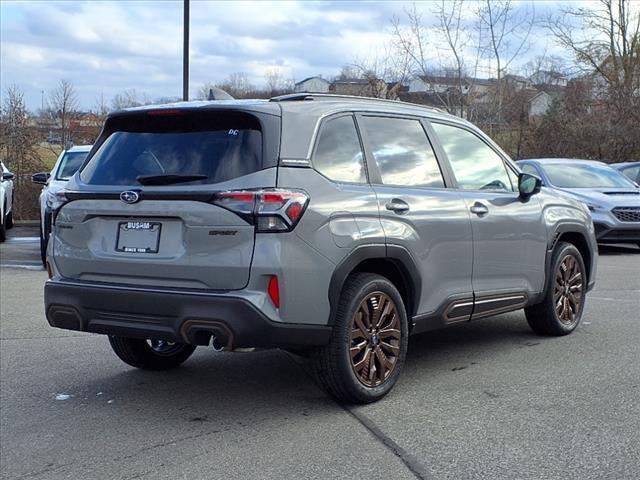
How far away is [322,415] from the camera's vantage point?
4.87 m

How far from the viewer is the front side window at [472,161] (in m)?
5.94

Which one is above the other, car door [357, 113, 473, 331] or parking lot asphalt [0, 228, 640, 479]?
car door [357, 113, 473, 331]

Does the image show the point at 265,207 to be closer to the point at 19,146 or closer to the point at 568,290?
the point at 568,290

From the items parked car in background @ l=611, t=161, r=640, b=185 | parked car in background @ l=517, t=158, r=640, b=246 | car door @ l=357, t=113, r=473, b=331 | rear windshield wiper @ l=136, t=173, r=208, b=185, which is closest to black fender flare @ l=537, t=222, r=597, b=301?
car door @ l=357, t=113, r=473, b=331

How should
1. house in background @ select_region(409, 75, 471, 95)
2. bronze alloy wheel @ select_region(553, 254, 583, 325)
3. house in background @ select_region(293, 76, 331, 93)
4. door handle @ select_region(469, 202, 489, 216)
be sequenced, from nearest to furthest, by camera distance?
1. door handle @ select_region(469, 202, 489, 216)
2. bronze alloy wheel @ select_region(553, 254, 583, 325)
3. house in background @ select_region(409, 75, 471, 95)
4. house in background @ select_region(293, 76, 331, 93)

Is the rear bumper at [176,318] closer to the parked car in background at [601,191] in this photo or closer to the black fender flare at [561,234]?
the black fender flare at [561,234]

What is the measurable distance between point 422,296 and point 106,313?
2008 millimetres

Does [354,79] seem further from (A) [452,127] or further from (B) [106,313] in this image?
(B) [106,313]

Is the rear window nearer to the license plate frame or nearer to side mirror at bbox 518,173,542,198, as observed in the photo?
the license plate frame

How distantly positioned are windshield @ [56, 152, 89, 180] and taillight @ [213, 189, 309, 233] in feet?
28.3

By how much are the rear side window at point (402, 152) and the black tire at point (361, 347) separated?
75cm

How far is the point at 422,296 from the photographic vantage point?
5.36 metres

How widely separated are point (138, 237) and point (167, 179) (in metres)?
0.38

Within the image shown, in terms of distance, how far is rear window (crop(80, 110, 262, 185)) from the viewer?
462 cm
